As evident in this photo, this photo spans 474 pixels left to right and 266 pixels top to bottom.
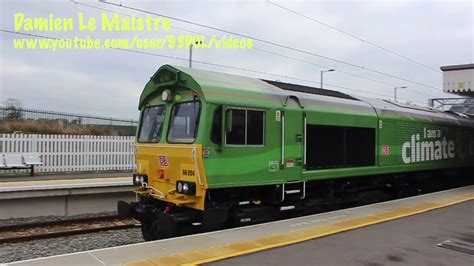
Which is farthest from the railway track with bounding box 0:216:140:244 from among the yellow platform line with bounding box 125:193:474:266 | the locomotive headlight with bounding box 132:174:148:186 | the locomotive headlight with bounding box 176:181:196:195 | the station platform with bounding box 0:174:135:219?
the yellow platform line with bounding box 125:193:474:266

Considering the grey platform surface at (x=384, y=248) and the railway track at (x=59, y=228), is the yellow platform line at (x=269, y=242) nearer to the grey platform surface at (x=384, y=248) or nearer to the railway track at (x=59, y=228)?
the grey platform surface at (x=384, y=248)

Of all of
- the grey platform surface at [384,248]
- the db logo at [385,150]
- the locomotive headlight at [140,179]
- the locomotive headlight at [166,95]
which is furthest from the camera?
the db logo at [385,150]

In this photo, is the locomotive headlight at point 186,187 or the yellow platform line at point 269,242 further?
the locomotive headlight at point 186,187

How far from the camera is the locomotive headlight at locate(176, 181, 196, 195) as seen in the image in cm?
680

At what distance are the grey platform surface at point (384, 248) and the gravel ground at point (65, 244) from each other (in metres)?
3.95

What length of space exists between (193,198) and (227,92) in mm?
1823

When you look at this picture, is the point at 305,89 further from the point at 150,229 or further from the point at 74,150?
the point at 74,150

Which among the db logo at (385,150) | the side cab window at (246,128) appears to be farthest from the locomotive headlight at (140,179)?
the db logo at (385,150)

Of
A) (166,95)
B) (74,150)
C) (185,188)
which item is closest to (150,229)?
(185,188)

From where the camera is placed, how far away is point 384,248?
5.95 meters

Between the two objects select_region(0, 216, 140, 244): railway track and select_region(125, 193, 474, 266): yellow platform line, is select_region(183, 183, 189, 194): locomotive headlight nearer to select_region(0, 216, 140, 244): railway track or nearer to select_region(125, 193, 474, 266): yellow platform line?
select_region(125, 193, 474, 266): yellow platform line

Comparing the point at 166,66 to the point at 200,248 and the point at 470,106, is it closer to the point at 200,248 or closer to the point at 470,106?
the point at 200,248

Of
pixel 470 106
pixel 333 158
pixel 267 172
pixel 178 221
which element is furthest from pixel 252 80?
pixel 470 106

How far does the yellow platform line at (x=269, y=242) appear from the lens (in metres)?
5.23
